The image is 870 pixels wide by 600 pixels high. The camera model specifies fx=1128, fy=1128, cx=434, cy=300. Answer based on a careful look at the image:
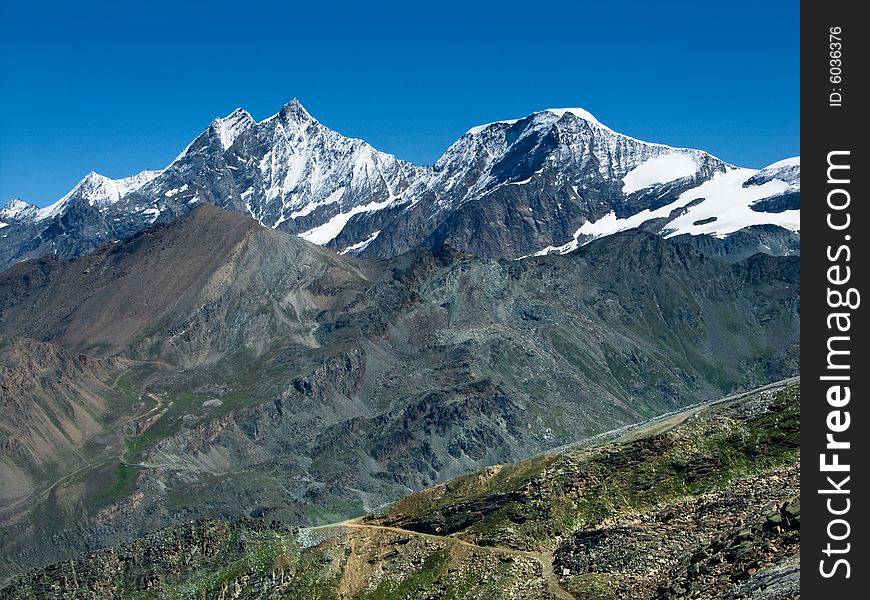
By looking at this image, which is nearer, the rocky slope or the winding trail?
the rocky slope

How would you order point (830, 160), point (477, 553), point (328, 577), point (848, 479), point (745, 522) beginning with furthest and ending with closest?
1. point (328, 577)
2. point (477, 553)
3. point (745, 522)
4. point (830, 160)
5. point (848, 479)

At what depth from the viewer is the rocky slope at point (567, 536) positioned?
310ft

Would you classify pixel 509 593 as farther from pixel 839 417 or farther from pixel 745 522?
pixel 839 417

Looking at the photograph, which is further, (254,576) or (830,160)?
(254,576)

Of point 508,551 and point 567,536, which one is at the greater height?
point 567,536

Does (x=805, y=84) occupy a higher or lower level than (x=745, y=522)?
higher

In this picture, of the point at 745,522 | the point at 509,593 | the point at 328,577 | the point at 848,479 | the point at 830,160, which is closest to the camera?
the point at 848,479

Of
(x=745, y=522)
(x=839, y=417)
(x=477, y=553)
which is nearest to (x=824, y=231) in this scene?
(x=839, y=417)

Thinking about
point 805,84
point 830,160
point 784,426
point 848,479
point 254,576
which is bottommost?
point 254,576

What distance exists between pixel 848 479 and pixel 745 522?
1433 inches

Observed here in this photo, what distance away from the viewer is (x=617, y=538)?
105188mm

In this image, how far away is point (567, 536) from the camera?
Result: 112 m

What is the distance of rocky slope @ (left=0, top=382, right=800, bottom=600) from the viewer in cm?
9450

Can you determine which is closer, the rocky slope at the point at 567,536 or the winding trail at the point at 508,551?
the rocky slope at the point at 567,536
